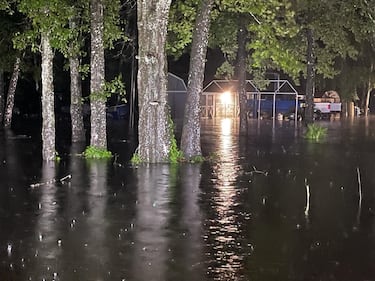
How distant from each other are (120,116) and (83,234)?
161 feet

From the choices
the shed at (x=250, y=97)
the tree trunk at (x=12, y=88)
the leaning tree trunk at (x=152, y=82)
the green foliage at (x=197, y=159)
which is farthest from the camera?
the shed at (x=250, y=97)

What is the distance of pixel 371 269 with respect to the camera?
8422 mm

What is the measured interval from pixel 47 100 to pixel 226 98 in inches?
1938

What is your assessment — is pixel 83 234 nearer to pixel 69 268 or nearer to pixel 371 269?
pixel 69 268

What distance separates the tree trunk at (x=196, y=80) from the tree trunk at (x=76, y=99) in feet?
22.5

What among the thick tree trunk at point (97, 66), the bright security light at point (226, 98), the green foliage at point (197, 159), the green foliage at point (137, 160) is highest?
the thick tree trunk at point (97, 66)

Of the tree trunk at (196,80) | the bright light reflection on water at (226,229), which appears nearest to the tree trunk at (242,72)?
the tree trunk at (196,80)

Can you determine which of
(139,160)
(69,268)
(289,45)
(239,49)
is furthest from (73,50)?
(289,45)

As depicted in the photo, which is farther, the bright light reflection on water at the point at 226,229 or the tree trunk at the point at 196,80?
the tree trunk at the point at 196,80

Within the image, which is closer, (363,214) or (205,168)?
(363,214)

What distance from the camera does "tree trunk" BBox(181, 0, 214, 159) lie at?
70.0 ft

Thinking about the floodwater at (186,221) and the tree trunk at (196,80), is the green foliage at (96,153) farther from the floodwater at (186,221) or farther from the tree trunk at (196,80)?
the tree trunk at (196,80)

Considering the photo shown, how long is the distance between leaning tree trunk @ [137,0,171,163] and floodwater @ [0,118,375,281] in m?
0.87

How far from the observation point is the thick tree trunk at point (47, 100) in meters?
19.8
